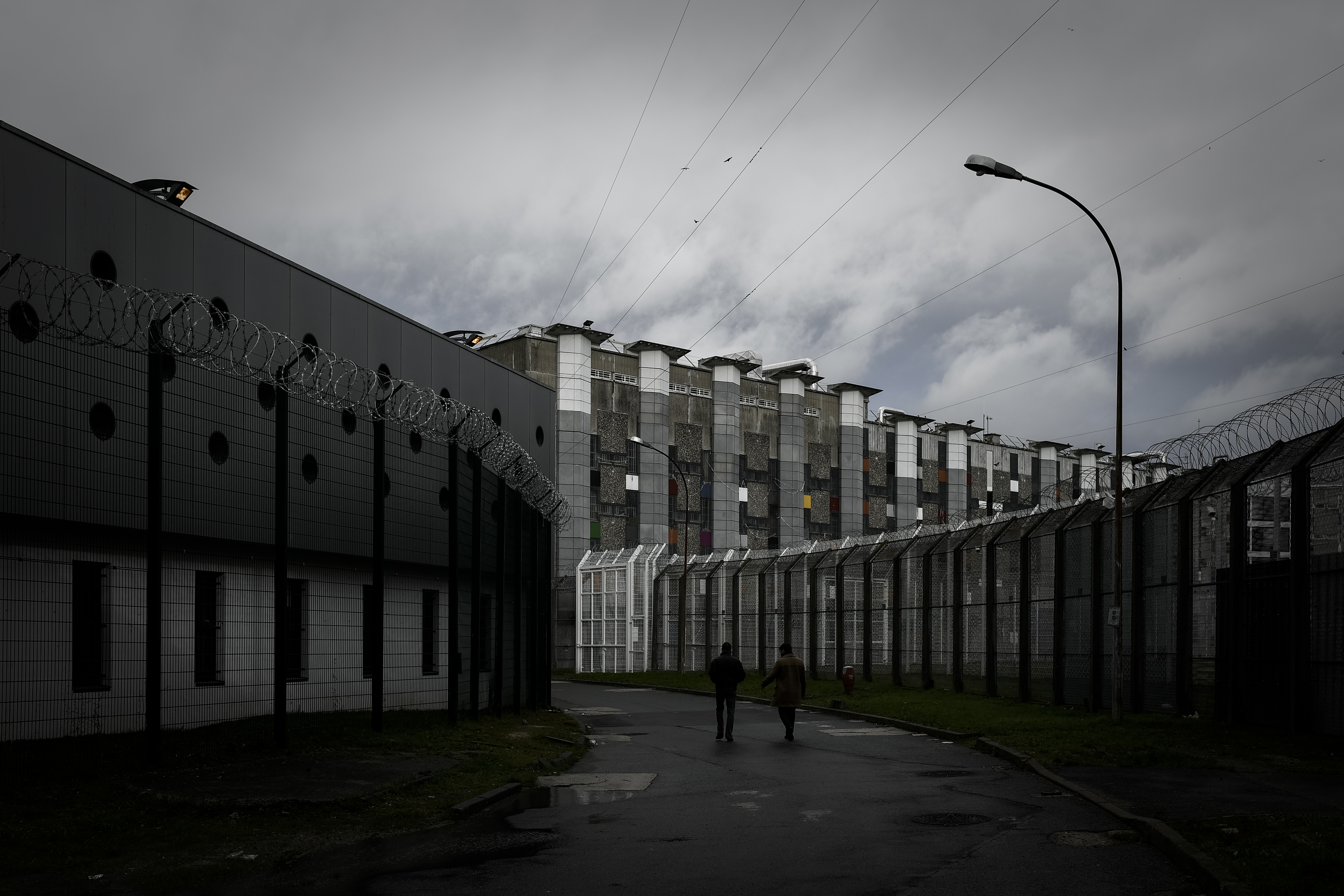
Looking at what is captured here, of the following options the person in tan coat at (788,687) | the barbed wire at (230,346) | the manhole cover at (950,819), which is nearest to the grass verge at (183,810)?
the barbed wire at (230,346)

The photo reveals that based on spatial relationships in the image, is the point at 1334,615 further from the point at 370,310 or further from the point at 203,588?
the point at 370,310

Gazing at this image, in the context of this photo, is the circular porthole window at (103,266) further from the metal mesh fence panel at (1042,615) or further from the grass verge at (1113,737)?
the metal mesh fence panel at (1042,615)

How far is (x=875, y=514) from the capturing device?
82.6 m

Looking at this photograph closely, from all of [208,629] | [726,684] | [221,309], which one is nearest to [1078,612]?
[726,684]

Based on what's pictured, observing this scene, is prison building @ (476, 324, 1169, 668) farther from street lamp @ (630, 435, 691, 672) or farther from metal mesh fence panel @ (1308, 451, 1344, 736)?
metal mesh fence panel @ (1308, 451, 1344, 736)

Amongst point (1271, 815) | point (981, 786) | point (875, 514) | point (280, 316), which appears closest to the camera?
point (1271, 815)

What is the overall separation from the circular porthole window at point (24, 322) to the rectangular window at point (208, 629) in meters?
2.89

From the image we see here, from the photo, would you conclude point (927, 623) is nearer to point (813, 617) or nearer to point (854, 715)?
point (854, 715)

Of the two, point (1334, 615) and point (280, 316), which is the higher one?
point (280, 316)

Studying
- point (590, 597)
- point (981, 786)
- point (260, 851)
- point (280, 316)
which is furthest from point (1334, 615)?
point (590, 597)

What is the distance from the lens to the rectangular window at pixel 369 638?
1528cm

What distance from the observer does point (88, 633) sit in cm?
1333

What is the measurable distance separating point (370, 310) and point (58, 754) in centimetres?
1529

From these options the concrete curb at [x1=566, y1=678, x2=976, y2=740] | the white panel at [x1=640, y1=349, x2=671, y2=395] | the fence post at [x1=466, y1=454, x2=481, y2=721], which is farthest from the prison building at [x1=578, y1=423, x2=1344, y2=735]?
the white panel at [x1=640, y1=349, x2=671, y2=395]
